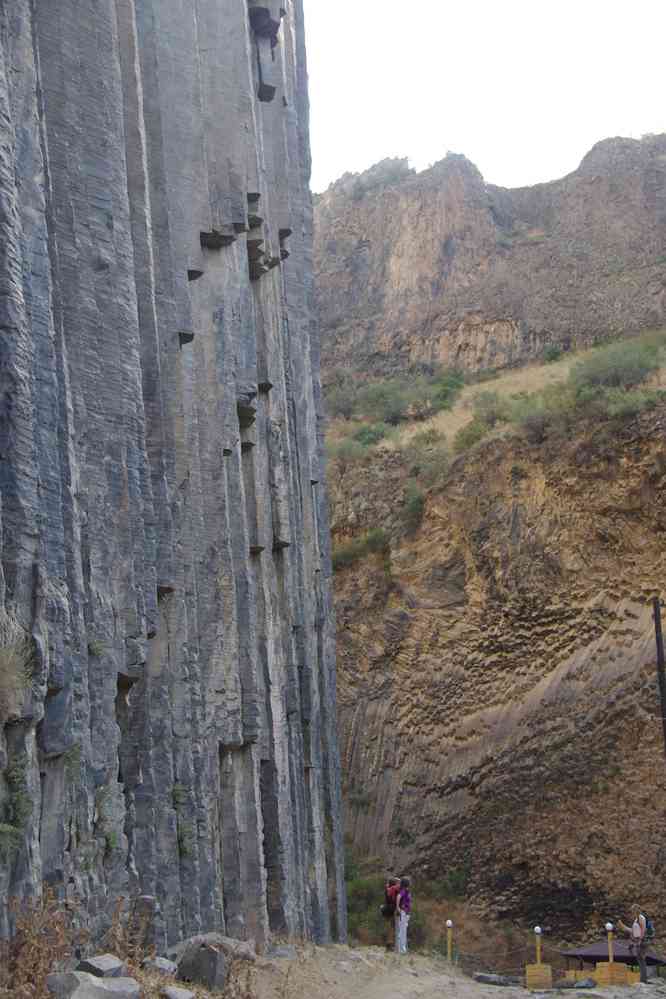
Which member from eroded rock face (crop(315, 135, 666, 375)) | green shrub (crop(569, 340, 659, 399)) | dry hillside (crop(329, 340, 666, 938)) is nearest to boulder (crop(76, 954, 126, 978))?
dry hillside (crop(329, 340, 666, 938))

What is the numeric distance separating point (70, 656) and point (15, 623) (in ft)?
2.82

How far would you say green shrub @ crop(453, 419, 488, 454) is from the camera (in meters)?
31.4

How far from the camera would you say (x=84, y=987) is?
7.47m

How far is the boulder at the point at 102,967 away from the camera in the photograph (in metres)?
8.11

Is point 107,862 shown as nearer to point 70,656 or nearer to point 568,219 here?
point 70,656

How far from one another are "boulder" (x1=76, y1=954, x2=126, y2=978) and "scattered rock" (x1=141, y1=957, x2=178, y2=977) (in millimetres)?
979

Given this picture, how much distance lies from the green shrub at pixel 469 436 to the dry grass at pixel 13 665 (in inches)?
891

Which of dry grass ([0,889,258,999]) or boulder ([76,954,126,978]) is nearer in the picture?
dry grass ([0,889,258,999])

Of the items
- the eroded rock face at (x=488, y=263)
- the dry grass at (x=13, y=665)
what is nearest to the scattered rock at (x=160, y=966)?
the dry grass at (x=13, y=665)

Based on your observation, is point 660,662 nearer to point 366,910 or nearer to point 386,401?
point 366,910

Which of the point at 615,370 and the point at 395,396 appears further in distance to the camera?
the point at 395,396

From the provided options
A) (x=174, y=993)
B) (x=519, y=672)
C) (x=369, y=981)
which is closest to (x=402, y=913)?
(x=369, y=981)

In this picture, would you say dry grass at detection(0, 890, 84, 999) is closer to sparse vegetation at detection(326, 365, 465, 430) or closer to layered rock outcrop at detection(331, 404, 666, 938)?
layered rock outcrop at detection(331, 404, 666, 938)

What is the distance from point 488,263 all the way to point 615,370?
1052 centimetres
